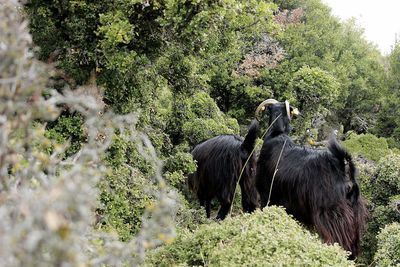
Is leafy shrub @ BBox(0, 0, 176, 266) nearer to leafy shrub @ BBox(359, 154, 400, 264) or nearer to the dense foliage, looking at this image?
the dense foliage

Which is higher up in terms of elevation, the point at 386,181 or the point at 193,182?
the point at 386,181

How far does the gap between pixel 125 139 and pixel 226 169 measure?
3012 mm

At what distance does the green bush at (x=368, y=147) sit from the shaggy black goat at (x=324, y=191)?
314 inches

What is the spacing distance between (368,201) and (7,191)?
25.0 ft

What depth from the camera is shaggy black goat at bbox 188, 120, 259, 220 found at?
809cm

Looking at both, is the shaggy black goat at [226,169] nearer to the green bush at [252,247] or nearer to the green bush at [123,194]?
the green bush at [123,194]

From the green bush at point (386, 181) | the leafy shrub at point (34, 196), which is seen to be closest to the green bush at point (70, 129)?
the leafy shrub at point (34, 196)

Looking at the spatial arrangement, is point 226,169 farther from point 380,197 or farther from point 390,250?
point 390,250

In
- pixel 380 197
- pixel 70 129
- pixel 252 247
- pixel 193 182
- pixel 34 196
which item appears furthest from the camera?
pixel 193 182

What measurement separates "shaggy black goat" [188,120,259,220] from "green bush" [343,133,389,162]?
691 cm

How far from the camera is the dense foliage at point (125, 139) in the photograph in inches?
67.1

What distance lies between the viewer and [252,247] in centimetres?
402

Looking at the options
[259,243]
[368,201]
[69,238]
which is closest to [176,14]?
[259,243]

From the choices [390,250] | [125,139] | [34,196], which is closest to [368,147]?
[390,250]
